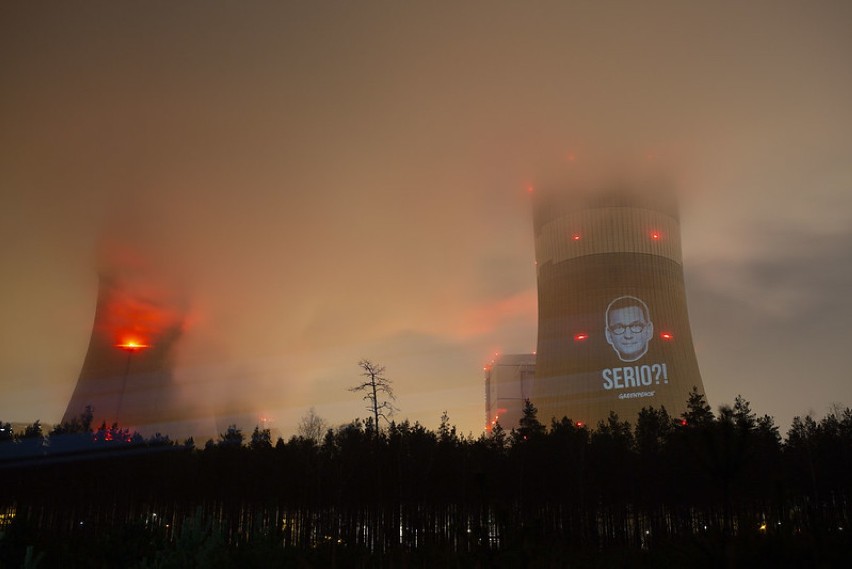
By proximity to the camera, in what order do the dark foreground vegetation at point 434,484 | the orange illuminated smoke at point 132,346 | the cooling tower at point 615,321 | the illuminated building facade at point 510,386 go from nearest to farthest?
1. the dark foreground vegetation at point 434,484
2. the cooling tower at point 615,321
3. the orange illuminated smoke at point 132,346
4. the illuminated building facade at point 510,386

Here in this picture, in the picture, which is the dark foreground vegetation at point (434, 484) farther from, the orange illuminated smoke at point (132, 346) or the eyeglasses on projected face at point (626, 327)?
the orange illuminated smoke at point (132, 346)

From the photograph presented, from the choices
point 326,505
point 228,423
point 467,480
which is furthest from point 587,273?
point 228,423

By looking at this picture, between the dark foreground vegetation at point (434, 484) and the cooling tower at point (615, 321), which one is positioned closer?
the dark foreground vegetation at point (434, 484)

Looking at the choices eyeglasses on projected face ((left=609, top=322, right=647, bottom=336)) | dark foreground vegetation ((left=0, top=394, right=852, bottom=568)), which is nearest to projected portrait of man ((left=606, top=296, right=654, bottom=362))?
eyeglasses on projected face ((left=609, top=322, right=647, bottom=336))

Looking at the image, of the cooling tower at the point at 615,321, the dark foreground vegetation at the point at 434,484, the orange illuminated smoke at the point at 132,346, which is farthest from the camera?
the orange illuminated smoke at the point at 132,346

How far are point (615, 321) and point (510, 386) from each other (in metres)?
34.4

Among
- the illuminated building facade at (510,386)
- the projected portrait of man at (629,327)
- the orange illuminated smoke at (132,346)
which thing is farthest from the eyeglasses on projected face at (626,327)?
the illuminated building facade at (510,386)

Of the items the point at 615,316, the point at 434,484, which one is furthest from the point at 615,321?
the point at 434,484

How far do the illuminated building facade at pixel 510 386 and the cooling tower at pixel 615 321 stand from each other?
1138 inches

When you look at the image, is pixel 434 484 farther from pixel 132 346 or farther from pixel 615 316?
pixel 132 346

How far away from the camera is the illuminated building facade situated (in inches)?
2623

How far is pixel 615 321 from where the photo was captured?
3522 cm

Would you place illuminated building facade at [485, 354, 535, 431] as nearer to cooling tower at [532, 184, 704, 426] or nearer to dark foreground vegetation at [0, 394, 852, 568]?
cooling tower at [532, 184, 704, 426]

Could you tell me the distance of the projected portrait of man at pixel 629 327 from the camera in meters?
34.6
